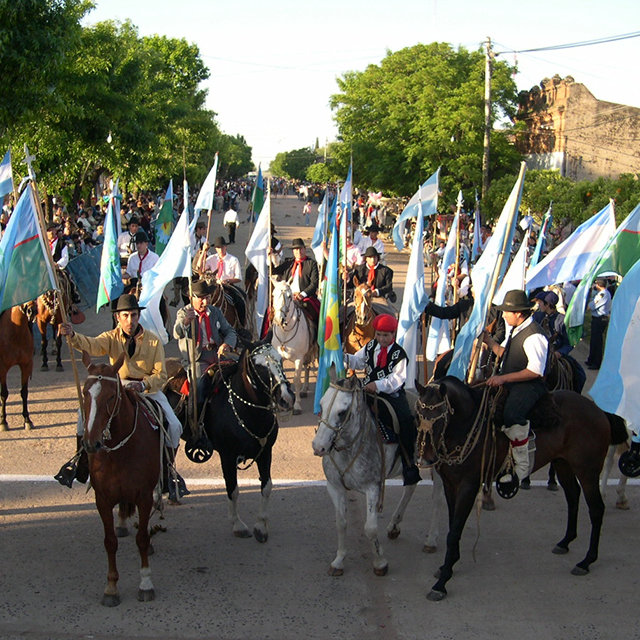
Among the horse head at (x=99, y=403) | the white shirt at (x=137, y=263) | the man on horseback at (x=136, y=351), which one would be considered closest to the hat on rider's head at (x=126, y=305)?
the man on horseback at (x=136, y=351)

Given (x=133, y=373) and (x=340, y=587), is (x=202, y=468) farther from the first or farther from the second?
(x=340, y=587)

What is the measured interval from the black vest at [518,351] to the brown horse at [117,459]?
3.54 m

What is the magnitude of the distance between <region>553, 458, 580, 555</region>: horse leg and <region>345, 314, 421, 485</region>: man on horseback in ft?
5.11

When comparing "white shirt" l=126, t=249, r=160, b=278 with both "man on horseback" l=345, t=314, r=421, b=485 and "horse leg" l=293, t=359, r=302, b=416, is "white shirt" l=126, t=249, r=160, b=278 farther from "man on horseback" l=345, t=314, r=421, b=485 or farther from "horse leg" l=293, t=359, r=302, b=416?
"man on horseback" l=345, t=314, r=421, b=485

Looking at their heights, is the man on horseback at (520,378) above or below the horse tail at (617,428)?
above

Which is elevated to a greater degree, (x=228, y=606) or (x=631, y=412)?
(x=631, y=412)

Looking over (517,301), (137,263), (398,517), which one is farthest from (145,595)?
(137,263)

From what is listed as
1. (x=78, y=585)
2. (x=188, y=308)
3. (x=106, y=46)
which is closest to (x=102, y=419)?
(x=78, y=585)

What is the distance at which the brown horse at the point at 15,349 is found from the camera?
36.9ft

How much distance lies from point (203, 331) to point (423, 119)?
2810cm

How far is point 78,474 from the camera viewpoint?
7.15m

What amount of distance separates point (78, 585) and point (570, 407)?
5.07m

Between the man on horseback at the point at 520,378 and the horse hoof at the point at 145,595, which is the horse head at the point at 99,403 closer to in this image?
the horse hoof at the point at 145,595

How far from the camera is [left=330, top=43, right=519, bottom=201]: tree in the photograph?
113 ft
